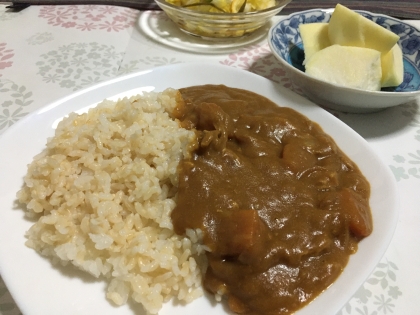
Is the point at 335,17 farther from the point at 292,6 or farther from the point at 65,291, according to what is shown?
the point at 65,291

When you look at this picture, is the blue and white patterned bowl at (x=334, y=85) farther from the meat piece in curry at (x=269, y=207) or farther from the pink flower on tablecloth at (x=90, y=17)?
the pink flower on tablecloth at (x=90, y=17)

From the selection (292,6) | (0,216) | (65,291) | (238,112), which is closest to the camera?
(65,291)

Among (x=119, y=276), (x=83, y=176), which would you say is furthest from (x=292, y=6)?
(x=119, y=276)

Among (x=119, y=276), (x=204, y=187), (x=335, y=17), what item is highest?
(x=335, y=17)

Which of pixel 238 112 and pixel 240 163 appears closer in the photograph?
pixel 240 163

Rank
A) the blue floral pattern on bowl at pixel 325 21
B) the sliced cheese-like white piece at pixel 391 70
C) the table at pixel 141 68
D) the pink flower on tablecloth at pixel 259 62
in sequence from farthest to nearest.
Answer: the pink flower on tablecloth at pixel 259 62 < the blue floral pattern on bowl at pixel 325 21 < the sliced cheese-like white piece at pixel 391 70 < the table at pixel 141 68

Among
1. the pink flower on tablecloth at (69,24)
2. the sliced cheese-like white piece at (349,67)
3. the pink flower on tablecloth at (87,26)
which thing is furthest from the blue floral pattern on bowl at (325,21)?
the pink flower on tablecloth at (69,24)

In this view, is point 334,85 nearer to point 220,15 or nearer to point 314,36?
point 314,36
